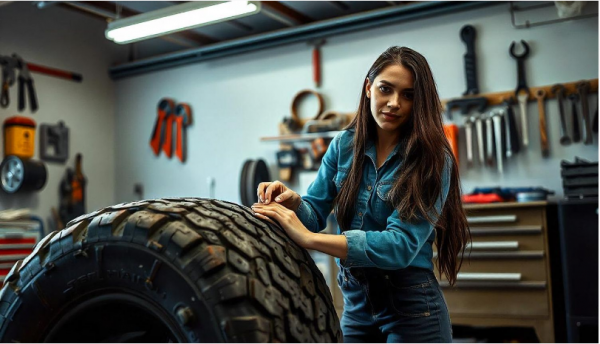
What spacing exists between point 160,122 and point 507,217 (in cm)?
340

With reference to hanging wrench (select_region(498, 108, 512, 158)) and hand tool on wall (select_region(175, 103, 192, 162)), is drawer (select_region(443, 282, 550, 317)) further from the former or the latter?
hand tool on wall (select_region(175, 103, 192, 162))

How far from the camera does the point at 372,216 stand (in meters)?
1.33

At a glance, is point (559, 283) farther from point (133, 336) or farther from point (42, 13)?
point (42, 13)

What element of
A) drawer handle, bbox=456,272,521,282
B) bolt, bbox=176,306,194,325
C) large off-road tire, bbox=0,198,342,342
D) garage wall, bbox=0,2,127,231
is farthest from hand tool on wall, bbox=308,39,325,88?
bolt, bbox=176,306,194,325

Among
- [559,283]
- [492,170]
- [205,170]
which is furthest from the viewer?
[205,170]

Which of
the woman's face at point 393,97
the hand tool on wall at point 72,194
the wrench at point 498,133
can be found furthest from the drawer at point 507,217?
the hand tool on wall at point 72,194

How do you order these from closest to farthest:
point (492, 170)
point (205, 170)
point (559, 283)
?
1. point (559, 283)
2. point (492, 170)
3. point (205, 170)

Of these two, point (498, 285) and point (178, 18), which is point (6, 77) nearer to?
point (178, 18)

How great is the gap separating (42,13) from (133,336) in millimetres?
4977

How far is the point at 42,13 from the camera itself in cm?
512

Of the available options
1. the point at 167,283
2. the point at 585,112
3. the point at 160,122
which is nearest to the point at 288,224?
the point at 167,283

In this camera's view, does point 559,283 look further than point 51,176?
No

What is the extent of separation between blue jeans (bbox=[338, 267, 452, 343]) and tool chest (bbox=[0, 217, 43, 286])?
3493 millimetres

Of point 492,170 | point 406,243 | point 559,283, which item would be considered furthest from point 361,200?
point 492,170
